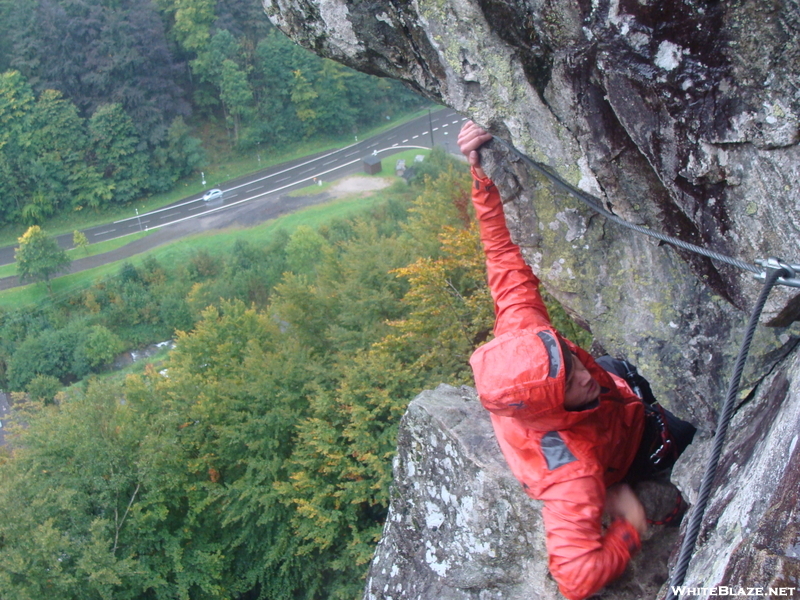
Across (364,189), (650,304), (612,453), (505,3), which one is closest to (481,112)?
(505,3)

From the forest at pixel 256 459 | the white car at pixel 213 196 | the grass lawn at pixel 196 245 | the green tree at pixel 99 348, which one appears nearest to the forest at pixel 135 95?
the white car at pixel 213 196

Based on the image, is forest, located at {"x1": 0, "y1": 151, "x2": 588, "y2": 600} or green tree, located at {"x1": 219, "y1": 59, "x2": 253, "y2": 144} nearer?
forest, located at {"x1": 0, "y1": 151, "x2": 588, "y2": 600}

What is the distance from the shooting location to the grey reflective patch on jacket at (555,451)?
3498 millimetres

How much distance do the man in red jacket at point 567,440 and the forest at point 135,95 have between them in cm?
3788

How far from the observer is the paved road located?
116 ft

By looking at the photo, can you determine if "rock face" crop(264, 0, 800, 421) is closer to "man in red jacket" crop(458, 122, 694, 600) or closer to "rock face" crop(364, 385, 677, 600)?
"man in red jacket" crop(458, 122, 694, 600)

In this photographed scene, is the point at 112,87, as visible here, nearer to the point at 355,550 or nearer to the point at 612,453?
the point at 355,550

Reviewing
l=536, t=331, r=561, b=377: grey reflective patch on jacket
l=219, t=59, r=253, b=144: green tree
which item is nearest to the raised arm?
l=536, t=331, r=561, b=377: grey reflective patch on jacket

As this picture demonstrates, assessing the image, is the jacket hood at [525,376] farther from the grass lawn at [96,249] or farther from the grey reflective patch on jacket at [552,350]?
the grass lawn at [96,249]

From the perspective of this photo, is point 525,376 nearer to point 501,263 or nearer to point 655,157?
point 655,157

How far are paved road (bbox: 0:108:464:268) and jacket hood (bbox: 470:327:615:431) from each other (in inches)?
1302

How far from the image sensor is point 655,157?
10.8 feet

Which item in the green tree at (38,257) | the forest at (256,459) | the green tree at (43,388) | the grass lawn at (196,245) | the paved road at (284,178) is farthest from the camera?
the paved road at (284,178)

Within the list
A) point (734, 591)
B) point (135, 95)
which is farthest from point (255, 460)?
point (135, 95)
